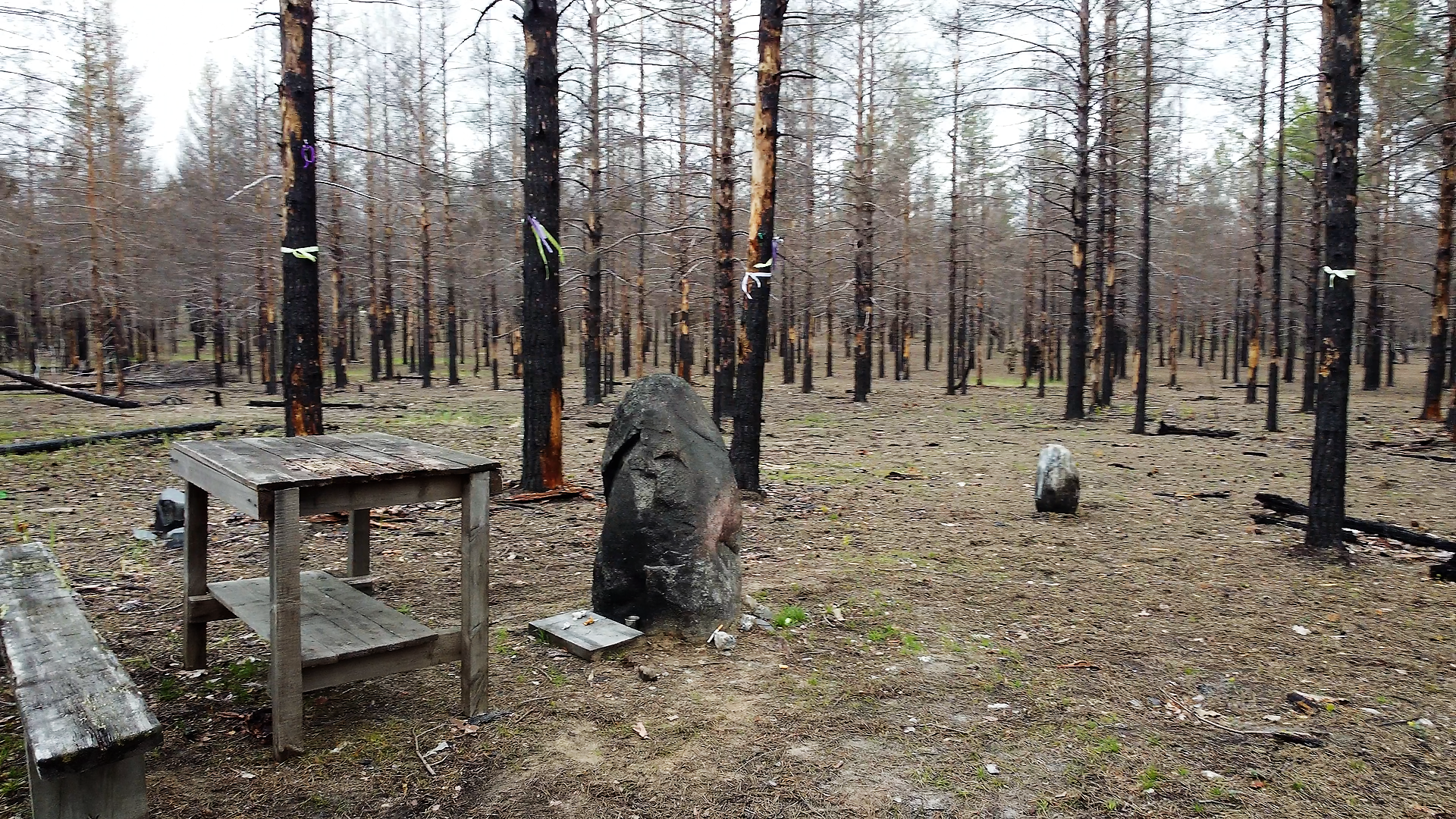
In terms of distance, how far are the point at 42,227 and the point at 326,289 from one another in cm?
1227

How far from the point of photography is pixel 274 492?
332 centimetres

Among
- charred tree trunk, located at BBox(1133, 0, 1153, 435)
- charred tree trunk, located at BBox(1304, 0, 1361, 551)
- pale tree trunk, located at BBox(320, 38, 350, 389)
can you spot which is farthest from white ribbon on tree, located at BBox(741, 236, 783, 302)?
pale tree trunk, located at BBox(320, 38, 350, 389)

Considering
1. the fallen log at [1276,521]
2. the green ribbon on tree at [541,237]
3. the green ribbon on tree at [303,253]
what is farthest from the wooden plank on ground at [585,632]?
the fallen log at [1276,521]

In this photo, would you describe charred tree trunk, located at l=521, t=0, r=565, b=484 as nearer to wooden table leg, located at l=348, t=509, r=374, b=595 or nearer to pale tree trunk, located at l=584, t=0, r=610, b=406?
wooden table leg, located at l=348, t=509, r=374, b=595

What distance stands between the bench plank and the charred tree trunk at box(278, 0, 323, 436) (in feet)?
12.5

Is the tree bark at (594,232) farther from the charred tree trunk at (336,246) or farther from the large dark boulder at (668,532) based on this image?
the large dark boulder at (668,532)

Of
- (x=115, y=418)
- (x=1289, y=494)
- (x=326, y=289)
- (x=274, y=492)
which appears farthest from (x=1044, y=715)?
(x=326, y=289)

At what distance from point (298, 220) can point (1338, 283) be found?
916 centimetres

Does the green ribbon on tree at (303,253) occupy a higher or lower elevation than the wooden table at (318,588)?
higher

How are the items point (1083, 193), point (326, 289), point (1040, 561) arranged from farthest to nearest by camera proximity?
1. point (326, 289)
2. point (1083, 193)
3. point (1040, 561)

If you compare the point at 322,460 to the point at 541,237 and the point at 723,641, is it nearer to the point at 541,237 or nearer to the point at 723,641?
the point at 723,641

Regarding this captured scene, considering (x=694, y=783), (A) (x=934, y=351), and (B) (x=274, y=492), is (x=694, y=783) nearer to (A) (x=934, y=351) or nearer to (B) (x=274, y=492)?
(B) (x=274, y=492)

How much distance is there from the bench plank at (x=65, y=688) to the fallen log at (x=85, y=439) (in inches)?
333

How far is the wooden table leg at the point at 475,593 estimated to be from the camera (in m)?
3.85
